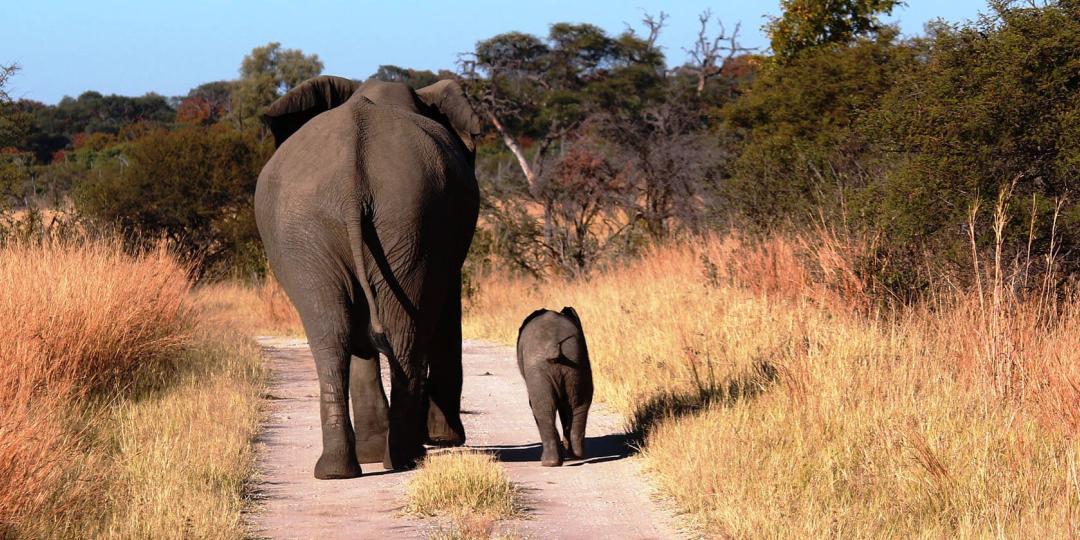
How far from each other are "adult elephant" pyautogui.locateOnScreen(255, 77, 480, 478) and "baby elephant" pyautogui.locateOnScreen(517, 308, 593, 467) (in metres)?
0.62

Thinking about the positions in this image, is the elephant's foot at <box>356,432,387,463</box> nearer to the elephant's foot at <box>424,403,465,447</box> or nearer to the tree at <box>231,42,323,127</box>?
the elephant's foot at <box>424,403,465,447</box>

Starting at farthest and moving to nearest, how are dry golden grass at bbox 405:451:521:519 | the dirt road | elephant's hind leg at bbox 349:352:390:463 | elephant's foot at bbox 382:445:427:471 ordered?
1. elephant's hind leg at bbox 349:352:390:463
2. elephant's foot at bbox 382:445:427:471
3. dry golden grass at bbox 405:451:521:519
4. the dirt road

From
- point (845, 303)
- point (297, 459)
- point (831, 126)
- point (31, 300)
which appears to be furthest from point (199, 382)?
point (831, 126)

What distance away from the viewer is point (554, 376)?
7598mm

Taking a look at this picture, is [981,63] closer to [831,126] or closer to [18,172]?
[831,126]

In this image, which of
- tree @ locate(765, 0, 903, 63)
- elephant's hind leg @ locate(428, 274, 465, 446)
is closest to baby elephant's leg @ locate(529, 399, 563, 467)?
elephant's hind leg @ locate(428, 274, 465, 446)

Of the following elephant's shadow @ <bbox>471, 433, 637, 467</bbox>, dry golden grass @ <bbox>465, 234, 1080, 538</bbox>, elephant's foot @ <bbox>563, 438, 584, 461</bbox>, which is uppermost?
dry golden grass @ <bbox>465, 234, 1080, 538</bbox>

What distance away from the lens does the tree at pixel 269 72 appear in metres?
57.4

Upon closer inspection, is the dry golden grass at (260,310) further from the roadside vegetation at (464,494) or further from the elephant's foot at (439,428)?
the roadside vegetation at (464,494)

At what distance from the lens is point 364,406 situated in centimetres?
768

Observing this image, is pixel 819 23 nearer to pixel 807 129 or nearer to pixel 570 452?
pixel 807 129

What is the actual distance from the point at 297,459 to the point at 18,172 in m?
11.5

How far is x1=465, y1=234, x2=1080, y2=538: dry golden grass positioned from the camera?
5867 millimetres

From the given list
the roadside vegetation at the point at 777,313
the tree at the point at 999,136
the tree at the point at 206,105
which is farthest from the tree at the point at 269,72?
the tree at the point at 999,136
